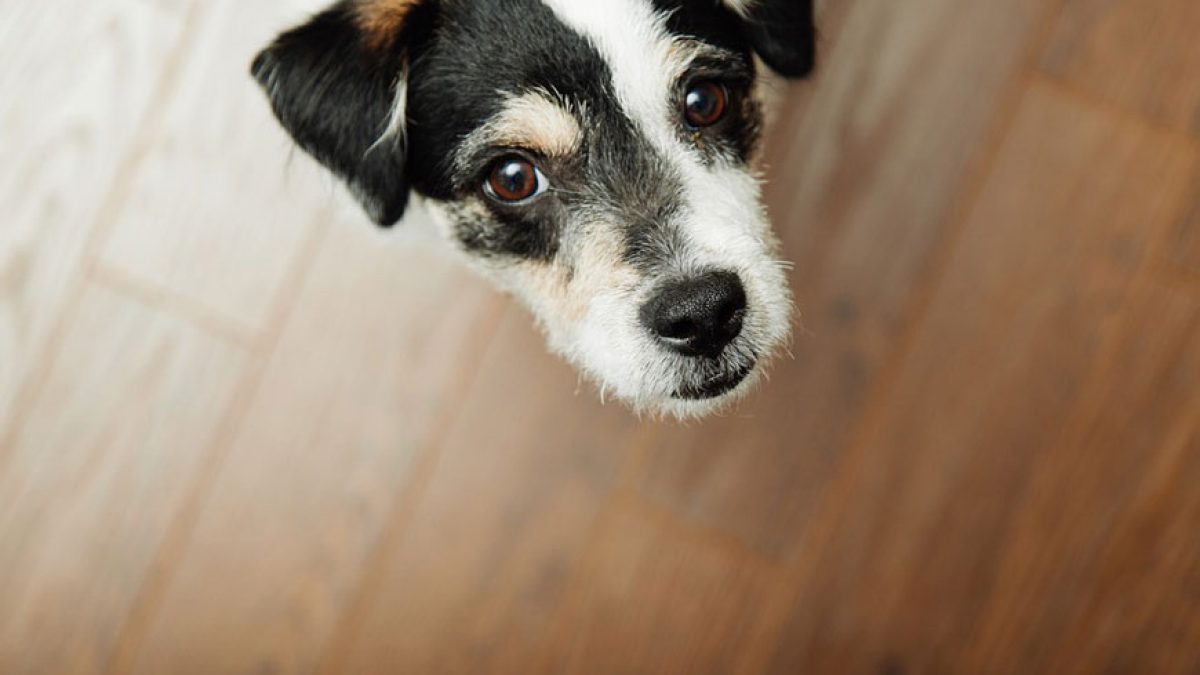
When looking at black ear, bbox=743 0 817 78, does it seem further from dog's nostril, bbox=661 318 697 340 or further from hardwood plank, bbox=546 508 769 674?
hardwood plank, bbox=546 508 769 674

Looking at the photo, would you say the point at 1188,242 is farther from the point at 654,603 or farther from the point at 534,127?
the point at 534,127

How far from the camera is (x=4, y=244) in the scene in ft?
7.23

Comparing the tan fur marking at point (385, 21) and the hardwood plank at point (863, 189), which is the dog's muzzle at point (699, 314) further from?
the hardwood plank at point (863, 189)

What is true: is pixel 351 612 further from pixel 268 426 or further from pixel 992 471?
pixel 992 471

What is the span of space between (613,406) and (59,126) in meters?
1.52

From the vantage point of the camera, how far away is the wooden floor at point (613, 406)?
215 centimetres

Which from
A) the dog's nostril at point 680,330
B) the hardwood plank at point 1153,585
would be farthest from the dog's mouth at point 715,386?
the hardwood plank at point 1153,585

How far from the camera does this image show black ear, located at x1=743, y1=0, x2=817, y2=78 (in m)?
1.52

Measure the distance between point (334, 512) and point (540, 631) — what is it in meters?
0.58

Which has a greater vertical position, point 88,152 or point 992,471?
point 992,471

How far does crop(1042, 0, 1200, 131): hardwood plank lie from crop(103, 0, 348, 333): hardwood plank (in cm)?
184

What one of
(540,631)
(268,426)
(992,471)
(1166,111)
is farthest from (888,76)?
(268,426)

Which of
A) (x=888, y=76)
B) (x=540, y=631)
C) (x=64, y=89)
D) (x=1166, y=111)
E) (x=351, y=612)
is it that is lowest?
(x=351, y=612)

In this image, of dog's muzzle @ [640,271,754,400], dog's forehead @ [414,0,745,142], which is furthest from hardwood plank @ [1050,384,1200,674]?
dog's forehead @ [414,0,745,142]
